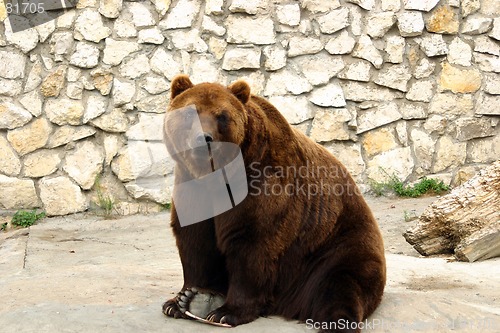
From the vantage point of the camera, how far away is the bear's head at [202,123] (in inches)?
138

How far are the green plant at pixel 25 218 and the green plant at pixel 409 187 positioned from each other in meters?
3.71

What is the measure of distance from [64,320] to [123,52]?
4531 mm

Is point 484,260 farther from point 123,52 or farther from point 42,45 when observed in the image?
point 42,45

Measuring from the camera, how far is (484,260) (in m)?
5.93

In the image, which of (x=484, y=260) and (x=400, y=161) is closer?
(x=484, y=260)

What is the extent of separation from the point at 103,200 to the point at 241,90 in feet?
14.2

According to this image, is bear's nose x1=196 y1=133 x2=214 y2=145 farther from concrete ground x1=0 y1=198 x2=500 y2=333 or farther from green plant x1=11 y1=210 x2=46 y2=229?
green plant x1=11 y1=210 x2=46 y2=229

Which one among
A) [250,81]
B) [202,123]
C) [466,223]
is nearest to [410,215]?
[466,223]

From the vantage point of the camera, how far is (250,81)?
796 cm

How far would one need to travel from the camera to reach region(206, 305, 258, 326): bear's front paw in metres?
3.64

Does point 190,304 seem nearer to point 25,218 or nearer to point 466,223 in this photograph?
point 466,223

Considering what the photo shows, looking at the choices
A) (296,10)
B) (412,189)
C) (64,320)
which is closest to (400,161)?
(412,189)

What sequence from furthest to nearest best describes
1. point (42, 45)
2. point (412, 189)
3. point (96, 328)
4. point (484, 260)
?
point (412, 189) → point (42, 45) → point (484, 260) → point (96, 328)

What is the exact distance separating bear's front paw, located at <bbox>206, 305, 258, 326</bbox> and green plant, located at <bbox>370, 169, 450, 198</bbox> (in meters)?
4.75
